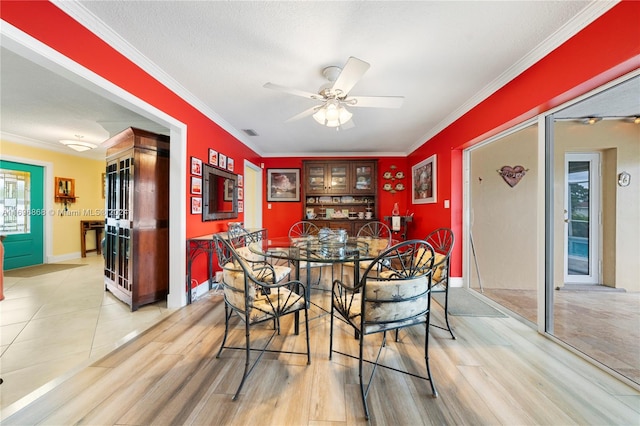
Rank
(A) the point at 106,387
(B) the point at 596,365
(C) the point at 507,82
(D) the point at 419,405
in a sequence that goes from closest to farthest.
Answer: (D) the point at 419,405
(A) the point at 106,387
(B) the point at 596,365
(C) the point at 507,82

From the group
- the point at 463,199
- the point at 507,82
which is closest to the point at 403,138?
the point at 463,199

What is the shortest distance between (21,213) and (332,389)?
6.76 metres

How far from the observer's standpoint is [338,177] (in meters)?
5.37

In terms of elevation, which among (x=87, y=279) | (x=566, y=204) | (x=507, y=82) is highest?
(x=507, y=82)

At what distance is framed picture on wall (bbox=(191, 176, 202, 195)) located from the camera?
2.88m

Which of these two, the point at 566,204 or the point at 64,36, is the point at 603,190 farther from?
the point at 64,36

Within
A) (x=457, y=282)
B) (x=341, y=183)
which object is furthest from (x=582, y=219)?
(x=341, y=183)

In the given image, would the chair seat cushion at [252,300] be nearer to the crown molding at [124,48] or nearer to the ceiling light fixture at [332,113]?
the ceiling light fixture at [332,113]

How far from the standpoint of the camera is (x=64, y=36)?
1.55 meters

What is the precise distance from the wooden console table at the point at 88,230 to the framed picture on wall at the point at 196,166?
486 cm

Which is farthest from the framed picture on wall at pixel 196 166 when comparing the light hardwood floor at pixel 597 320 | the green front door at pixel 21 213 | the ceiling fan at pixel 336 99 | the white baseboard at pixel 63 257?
the white baseboard at pixel 63 257

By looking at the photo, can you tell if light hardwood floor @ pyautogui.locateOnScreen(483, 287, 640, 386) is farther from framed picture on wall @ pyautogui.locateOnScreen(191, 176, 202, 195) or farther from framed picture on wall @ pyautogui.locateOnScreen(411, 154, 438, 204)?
framed picture on wall @ pyautogui.locateOnScreen(191, 176, 202, 195)

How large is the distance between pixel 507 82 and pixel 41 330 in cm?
503

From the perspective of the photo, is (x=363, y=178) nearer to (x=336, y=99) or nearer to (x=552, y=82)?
(x=336, y=99)
